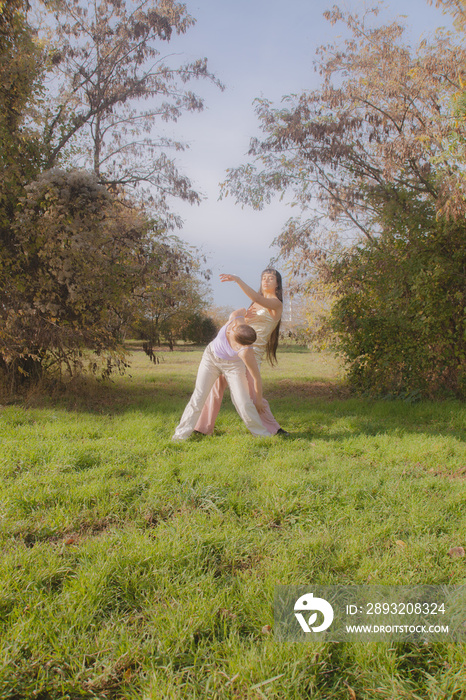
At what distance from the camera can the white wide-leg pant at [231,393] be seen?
16.3 feet

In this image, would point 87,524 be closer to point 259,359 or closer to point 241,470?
point 241,470

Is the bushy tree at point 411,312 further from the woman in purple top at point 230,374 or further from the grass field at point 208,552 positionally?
the woman in purple top at point 230,374

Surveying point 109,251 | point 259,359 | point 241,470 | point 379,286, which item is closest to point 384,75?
point 379,286

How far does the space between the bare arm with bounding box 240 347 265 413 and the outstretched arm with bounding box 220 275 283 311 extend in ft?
1.86

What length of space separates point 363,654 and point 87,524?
1.90 m

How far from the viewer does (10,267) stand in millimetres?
6801

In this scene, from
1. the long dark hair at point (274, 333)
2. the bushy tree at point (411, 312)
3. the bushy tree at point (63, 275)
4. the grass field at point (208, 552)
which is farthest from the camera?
the bushy tree at point (411, 312)

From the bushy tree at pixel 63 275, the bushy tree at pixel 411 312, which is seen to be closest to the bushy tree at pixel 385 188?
the bushy tree at pixel 411 312

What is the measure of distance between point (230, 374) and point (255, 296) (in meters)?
0.95

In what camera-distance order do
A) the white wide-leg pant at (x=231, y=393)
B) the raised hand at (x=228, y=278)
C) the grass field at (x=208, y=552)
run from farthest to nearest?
1. the white wide-leg pant at (x=231, y=393)
2. the raised hand at (x=228, y=278)
3. the grass field at (x=208, y=552)

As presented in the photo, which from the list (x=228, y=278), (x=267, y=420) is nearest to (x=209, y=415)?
(x=267, y=420)

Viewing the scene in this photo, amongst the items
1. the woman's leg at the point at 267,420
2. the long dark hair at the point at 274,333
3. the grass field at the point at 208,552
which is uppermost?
the long dark hair at the point at 274,333

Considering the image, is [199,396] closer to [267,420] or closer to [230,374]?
[230,374]

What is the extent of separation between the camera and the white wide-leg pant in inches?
196
